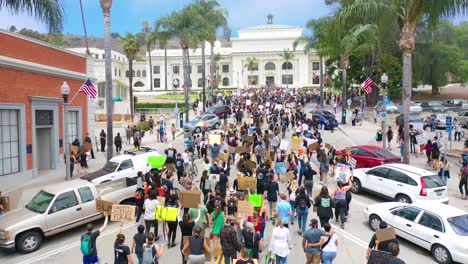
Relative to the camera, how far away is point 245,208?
1067cm

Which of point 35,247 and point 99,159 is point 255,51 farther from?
point 35,247

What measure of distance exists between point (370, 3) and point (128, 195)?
1494cm

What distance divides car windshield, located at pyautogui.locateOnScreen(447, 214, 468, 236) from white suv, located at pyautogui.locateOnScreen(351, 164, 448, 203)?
127 inches

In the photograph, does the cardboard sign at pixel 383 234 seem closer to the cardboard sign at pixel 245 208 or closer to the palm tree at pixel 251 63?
the cardboard sign at pixel 245 208

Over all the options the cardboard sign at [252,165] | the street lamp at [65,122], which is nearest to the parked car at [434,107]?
the cardboard sign at [252,165]

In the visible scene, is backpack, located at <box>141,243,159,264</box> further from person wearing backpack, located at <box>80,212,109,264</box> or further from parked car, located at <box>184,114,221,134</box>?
parked car, located at <box>184,114,221,134</box>

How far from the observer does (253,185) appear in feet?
43.6

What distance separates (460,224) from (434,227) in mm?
625

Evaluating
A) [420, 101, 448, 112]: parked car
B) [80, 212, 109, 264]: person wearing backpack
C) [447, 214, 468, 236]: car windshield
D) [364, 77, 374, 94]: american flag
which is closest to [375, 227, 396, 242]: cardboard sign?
[447, 214, 468, 236]: car windshield

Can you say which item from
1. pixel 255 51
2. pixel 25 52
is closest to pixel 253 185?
pixel 25 52

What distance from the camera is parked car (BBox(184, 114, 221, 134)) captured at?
106 ft

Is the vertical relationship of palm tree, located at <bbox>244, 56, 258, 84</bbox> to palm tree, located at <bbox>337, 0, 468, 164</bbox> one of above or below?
above

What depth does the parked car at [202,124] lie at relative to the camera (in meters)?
32.2

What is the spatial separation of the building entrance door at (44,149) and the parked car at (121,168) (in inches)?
293
